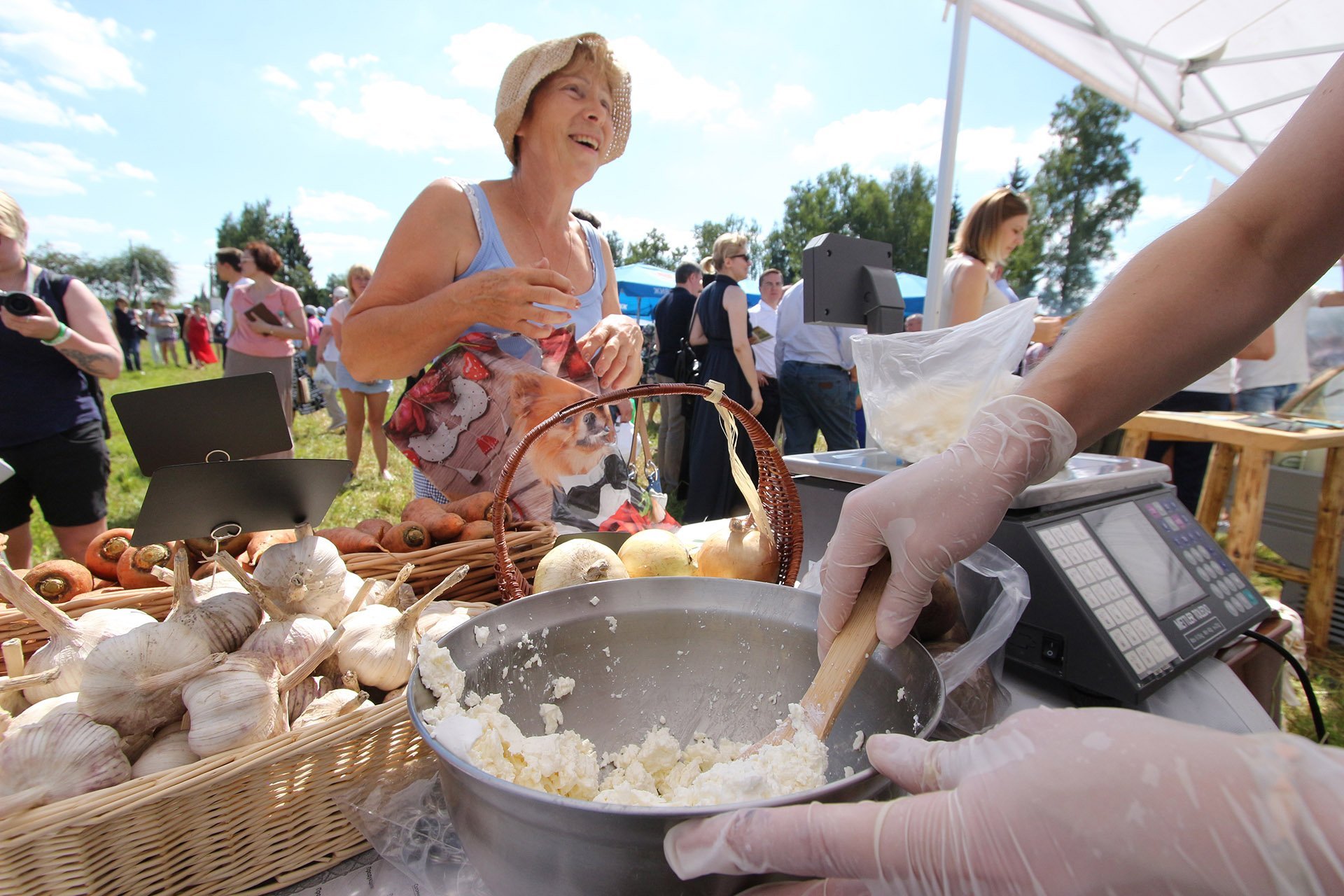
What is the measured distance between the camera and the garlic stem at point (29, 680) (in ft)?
2.27

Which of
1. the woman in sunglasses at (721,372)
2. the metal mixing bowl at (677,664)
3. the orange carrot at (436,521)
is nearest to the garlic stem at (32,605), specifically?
the metal mixing bowl at (677,664)

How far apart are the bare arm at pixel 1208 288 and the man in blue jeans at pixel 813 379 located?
12.3 ft

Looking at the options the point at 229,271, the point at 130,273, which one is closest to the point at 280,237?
the point at 130,273

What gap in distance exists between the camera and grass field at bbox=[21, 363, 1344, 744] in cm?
238

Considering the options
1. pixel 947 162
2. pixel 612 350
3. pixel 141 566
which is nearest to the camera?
pixel 141 566

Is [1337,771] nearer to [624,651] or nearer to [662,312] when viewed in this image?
[624,651]

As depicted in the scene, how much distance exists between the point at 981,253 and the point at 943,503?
111 inches

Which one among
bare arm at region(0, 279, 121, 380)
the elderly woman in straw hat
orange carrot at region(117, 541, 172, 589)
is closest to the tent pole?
the elderly woman in straw hat

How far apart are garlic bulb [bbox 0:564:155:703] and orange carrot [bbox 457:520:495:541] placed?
0.57 meters

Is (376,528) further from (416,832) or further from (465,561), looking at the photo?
(416,832)

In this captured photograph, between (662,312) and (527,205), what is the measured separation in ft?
11.6

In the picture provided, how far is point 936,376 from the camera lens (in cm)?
131

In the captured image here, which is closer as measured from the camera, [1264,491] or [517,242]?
[517,242]

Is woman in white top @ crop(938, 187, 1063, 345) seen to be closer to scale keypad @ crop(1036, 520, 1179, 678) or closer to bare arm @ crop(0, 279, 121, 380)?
scale keypad @ crop(1036, 520, 1179, 678)
